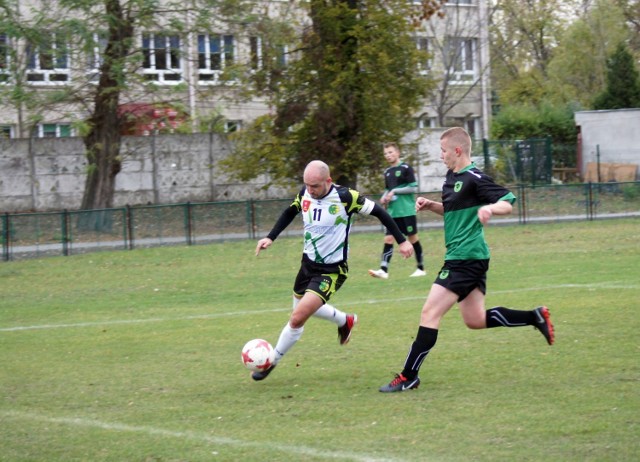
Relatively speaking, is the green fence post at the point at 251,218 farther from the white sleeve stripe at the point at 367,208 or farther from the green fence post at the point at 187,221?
the white sleeve stripe at the point at 367,208

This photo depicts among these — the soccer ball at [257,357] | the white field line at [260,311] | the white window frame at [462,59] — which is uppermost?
the white window frame at [462,59]

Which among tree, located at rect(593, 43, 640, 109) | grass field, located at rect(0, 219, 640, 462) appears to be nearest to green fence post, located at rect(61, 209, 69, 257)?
grass field, located at rect(0, 219, 640, 462)

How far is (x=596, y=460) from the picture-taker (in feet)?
18.4

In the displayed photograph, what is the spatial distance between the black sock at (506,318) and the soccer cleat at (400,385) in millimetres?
830

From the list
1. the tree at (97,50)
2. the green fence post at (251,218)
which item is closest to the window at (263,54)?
the tree at (97,50)

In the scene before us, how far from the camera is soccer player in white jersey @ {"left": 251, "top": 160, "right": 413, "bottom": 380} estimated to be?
329 inches

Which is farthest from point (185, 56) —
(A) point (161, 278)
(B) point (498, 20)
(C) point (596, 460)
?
(B) point (498, 20)

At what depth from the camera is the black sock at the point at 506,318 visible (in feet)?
26.3

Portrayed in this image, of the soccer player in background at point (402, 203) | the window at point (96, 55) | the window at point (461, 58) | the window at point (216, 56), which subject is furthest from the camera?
the window at point (461, 58)

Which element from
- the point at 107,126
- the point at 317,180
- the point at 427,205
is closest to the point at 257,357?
the point at 317,180

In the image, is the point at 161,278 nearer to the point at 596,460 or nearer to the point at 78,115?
the point at 78,115

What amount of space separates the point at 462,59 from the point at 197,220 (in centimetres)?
2910

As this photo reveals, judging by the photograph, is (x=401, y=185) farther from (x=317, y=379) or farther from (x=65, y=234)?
(x=65, y=234)

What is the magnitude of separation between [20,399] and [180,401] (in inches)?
54.8
